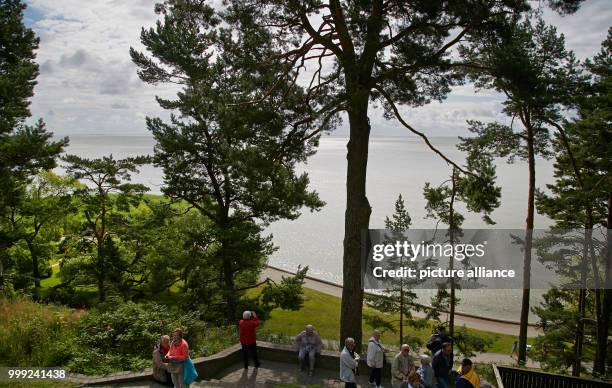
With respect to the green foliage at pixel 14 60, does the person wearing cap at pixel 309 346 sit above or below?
below

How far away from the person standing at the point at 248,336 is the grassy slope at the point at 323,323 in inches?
555

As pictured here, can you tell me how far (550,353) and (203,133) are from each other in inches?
644

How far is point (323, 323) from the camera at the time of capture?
26.9 meters

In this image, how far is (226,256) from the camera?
1683 cm

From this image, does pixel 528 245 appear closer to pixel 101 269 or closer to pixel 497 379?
pixel 497 379

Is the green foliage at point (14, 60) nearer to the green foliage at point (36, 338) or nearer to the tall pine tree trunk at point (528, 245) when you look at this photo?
the green foliage at point (36, 338)

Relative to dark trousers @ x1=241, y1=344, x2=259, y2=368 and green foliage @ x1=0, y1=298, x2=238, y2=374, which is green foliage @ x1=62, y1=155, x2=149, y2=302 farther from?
dark trousers @ x1=241, y1=344, x2=259, y2=368

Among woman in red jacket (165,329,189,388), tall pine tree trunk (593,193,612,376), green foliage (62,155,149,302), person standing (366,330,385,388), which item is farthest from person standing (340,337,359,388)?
green foliage (62,155,149,302)

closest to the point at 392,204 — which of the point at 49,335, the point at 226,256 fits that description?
the point at 226,256

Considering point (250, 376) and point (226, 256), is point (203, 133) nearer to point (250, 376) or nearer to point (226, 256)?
point (226, 256)

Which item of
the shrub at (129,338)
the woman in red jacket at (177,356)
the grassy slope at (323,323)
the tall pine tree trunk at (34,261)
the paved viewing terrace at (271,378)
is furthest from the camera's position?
the tall pine tree trunk at (34,261)

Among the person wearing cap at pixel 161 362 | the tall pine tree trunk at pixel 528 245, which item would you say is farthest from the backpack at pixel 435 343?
the tall pine tree trunk at pixel 528 245

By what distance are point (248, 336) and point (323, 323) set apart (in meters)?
18.6

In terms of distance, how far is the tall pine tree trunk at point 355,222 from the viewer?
34.5ft
